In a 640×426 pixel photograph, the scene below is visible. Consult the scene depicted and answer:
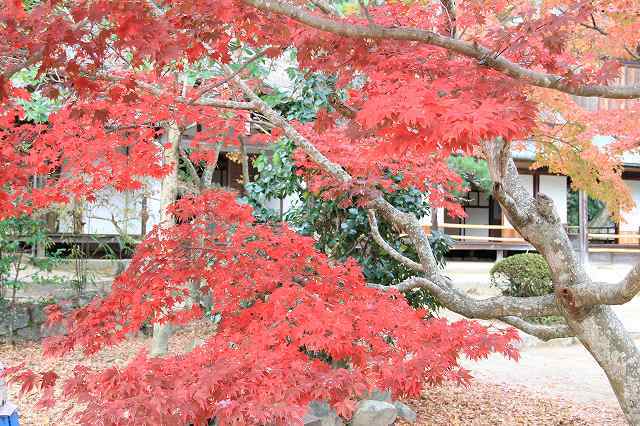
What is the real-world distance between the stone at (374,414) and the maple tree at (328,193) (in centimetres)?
60

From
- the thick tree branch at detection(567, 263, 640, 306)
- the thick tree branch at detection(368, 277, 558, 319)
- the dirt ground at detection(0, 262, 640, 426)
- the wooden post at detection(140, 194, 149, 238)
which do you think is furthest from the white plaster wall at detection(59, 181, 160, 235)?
the thick tree branch at detection(567, 263, 640, 306)

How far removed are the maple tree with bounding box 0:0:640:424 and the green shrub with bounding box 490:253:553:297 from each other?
5.16 m

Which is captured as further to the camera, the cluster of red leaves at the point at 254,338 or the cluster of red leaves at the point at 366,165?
the cluster of red leaves at the point at 366,165

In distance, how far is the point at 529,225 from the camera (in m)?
3.92

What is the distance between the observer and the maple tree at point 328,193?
93.9 inches

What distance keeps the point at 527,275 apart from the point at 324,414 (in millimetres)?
5991

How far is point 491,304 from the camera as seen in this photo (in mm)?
3945

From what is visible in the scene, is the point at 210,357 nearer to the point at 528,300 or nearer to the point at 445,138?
the point at 445,138

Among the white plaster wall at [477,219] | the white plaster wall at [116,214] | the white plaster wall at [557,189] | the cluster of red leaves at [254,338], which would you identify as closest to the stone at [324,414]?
the cluster of red leaves at [254,338]

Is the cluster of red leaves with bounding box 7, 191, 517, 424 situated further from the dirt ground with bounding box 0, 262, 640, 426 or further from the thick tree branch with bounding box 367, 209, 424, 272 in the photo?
the dirt ground with bounding box 0, 262, 640, 426

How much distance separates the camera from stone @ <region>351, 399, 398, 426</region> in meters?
4.92

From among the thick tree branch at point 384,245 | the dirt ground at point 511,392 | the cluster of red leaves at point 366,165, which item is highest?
the cluster of red leaves at point 366,165

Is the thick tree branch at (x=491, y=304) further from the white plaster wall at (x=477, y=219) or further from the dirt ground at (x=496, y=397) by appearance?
the white plaster wall at (x=477, y=219)

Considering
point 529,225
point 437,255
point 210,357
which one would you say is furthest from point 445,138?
point 437,255
